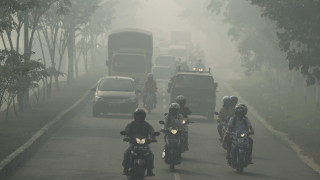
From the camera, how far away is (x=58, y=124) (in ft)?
91.8

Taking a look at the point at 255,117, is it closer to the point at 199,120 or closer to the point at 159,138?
the point at 199,120

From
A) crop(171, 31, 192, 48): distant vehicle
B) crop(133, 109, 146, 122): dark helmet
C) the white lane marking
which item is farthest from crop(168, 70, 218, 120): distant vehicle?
crop(171, 31, 192, 48): distant vehicle

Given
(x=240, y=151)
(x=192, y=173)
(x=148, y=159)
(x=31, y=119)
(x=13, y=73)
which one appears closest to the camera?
(x=148, y=159)

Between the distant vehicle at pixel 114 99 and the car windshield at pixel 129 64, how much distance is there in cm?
1020

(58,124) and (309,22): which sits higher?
(309,22)

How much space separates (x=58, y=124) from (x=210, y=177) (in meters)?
11.3

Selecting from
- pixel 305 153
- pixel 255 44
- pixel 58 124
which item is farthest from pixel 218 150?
pixel 255 44

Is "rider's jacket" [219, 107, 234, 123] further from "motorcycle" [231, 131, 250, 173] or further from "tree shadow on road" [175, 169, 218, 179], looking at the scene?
"tree shadow on road" [175, 169, 218, 179]

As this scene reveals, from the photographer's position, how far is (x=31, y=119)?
27781mm

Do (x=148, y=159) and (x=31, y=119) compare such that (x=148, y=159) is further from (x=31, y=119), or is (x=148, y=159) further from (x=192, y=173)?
→ (x=31, y=119)

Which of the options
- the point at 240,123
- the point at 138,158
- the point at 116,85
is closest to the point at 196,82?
the point at 116,85

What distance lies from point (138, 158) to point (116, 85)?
19.5m

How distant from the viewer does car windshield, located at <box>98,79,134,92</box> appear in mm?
34156

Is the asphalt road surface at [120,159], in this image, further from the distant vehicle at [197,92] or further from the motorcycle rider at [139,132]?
the distant vehicle at [197,92]
